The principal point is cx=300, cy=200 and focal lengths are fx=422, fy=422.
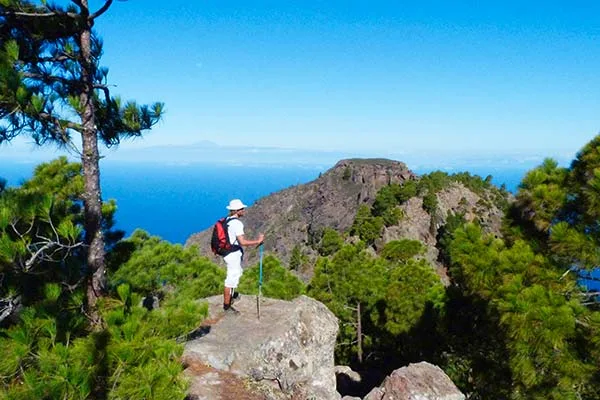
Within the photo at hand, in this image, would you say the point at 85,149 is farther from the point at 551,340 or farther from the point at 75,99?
the point at 551,340

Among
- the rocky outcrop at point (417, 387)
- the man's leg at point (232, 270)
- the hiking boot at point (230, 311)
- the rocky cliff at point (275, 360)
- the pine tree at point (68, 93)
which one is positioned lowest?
the rocky outcrop at point (417, 387)

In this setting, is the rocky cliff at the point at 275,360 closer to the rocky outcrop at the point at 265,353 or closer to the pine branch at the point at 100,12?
the rocky outcrop at the point at 265,353

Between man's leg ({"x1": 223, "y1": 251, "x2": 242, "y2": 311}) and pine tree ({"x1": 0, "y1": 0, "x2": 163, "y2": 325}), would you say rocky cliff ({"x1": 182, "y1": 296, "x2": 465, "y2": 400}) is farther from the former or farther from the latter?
pine tree ({"x1": 0, "y1": 0, "x2": 163, "y2": 325})

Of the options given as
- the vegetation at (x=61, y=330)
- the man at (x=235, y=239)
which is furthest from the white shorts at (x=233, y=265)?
the vegetation at (x=61, y=330)

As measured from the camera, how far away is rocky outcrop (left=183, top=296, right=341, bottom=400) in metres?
7.46

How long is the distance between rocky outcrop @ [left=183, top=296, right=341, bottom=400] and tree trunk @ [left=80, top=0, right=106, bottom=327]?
7.86 ft

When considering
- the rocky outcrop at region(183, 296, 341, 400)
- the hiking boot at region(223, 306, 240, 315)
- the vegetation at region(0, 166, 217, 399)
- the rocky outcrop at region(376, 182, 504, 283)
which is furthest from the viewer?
the rocky outcrop at region(376, 182, 504, 283)

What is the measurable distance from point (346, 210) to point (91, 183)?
103985 mm

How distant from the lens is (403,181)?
98625 mm

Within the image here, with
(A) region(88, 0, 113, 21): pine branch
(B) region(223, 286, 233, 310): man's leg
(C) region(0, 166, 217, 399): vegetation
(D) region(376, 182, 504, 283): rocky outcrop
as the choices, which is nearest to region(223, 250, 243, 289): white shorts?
(B) region(223, 286, 233, 310): man's leg

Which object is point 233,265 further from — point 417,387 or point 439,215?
point 439,215

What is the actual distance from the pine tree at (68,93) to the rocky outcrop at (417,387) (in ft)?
20.5

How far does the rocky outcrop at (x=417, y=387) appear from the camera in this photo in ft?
28.7

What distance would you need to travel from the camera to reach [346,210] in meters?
109
